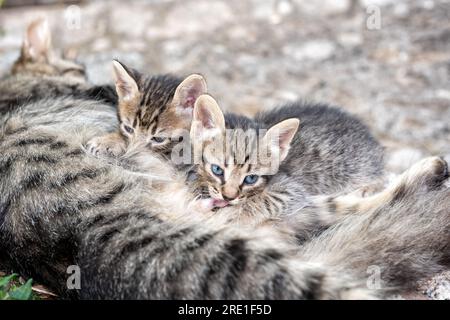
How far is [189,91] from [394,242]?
1.72m

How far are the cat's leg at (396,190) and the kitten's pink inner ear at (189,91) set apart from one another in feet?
3.44

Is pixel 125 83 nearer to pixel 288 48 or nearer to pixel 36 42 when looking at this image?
pixel 36 42

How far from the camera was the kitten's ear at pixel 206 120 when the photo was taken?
14.2 ft

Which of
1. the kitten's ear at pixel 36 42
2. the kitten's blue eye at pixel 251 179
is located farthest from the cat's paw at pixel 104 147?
the kitten's ear at pixel 36 42

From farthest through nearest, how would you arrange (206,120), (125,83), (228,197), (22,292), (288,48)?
(288,48) → (125,83) → (206,120) → (228,197) → (22,292)

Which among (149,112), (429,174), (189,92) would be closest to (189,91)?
(189,92)

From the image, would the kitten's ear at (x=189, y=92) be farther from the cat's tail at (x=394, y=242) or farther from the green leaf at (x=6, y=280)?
the green leaf at (x=6, y=280)

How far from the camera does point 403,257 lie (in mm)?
3678

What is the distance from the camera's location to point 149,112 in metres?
4.70

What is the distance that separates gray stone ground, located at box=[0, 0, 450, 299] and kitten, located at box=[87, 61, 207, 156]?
2.62 m
